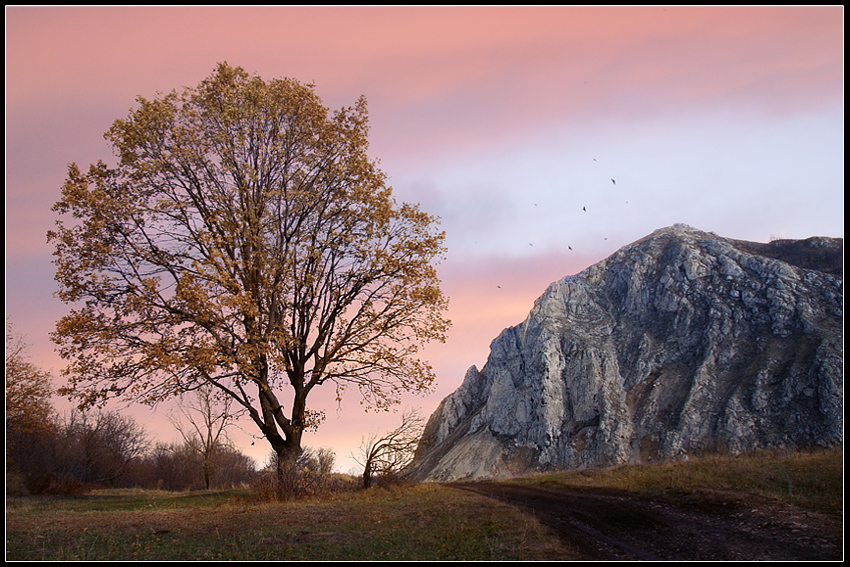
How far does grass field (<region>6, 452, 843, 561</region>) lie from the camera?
9.55 meters

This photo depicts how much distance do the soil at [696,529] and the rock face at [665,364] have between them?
48.7 metres

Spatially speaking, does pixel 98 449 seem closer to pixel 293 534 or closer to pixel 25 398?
pixel 25 398

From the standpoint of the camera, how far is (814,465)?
1723cm

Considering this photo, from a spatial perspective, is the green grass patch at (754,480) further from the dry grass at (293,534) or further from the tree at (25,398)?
the tree at (25,398)

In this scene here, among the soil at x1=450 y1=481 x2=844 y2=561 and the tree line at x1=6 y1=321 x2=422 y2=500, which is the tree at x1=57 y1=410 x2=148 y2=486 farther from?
the soil at x1=450 y1=481 x2=844 y2=561

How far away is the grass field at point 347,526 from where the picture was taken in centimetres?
955

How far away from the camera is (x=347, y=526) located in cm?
1196

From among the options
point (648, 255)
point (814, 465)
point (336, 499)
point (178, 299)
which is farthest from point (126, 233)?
point (648, 255)

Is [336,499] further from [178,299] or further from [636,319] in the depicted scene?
[636,319]

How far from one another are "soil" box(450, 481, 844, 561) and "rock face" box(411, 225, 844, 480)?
48.7 metres

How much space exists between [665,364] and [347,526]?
78517 mm

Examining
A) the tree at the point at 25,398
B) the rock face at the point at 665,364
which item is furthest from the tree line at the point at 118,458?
the rock face at the point at 665,364

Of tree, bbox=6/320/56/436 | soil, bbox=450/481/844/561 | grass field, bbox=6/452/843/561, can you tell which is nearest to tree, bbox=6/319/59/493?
tree, bbox=6/320/56/436

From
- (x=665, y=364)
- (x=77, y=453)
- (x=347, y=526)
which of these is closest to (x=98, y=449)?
(x=77, y=453)
